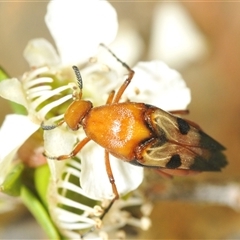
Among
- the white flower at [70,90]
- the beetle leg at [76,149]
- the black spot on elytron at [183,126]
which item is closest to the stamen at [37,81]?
the white flower at [70,90]

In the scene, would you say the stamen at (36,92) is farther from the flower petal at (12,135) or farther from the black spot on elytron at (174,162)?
the black spot on elytron at (174,162)

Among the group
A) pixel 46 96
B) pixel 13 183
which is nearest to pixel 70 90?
pixel 46 96

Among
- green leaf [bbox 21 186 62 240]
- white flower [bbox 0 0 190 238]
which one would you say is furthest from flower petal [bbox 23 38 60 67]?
green leaf [bbox 21 186 62 240]

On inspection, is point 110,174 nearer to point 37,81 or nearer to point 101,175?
point 101,175

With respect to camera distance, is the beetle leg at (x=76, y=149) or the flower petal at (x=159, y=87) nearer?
the beetle leg at (x=76, y=149)

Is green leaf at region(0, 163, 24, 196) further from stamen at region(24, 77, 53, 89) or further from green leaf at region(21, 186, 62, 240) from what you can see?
stamen at region(24, 77, 53, 89)
